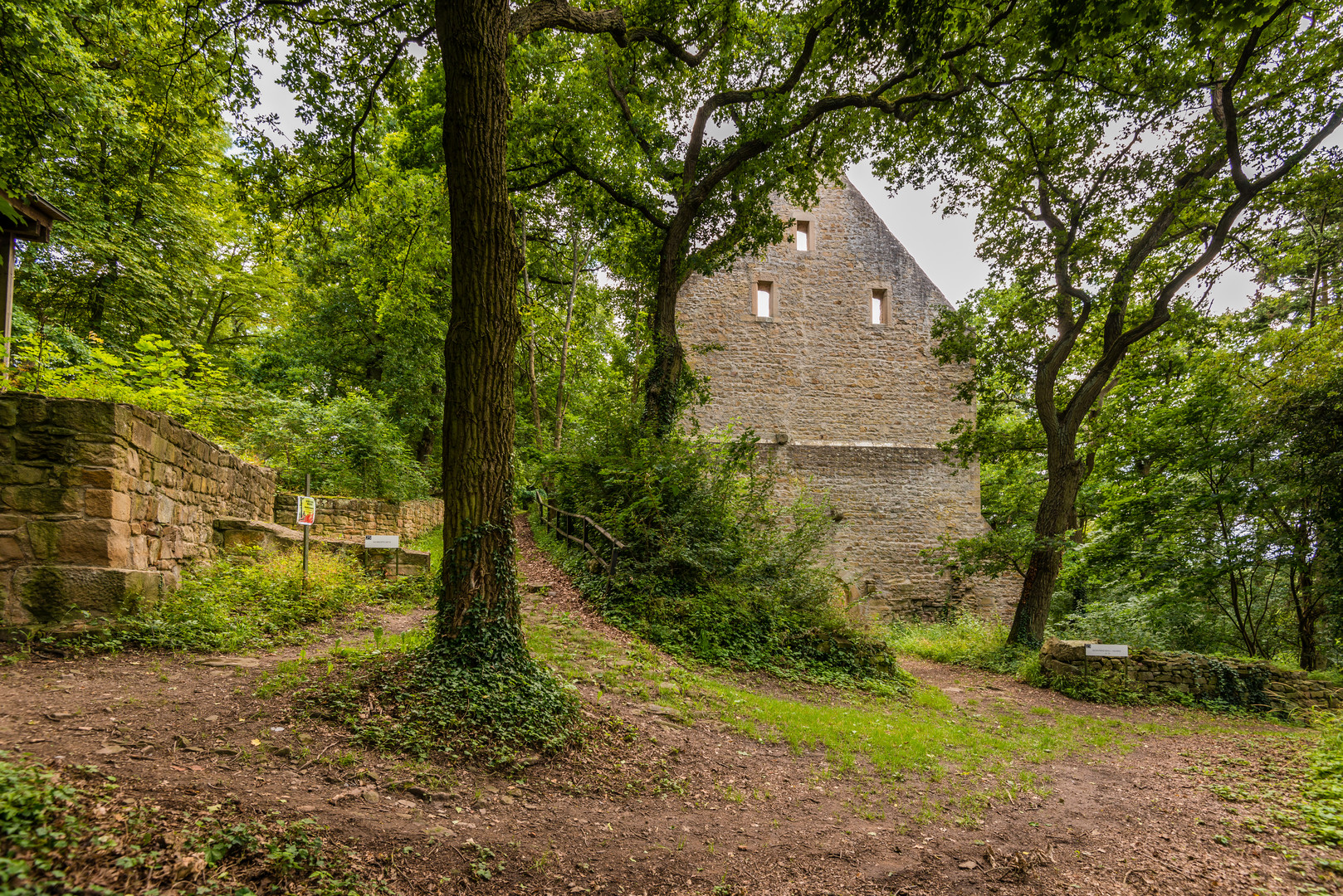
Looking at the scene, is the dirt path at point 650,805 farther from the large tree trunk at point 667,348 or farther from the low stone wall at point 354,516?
the large tree trunk at point 667,348

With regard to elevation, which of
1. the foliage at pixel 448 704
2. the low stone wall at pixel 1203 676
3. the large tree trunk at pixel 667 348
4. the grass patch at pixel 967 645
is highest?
the large tree trunk at pixel 667 348

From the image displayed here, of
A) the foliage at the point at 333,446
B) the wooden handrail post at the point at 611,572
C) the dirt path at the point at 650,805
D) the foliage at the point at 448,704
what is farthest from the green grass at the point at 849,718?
the foliage at the point at 333,446

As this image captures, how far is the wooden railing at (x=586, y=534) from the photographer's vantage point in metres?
7.95

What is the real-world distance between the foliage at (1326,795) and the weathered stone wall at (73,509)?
329 inches

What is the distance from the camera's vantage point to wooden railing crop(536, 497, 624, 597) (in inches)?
313

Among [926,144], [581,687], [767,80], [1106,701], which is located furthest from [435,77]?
[1106,701]

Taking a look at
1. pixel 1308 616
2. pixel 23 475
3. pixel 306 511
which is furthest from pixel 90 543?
pixel 1308 616

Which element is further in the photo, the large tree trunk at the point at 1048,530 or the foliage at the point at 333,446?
the foliage at the point at 333,446

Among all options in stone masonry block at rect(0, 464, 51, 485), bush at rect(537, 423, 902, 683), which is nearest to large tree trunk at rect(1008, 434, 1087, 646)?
bush at rect(537, 423, 902, 683)

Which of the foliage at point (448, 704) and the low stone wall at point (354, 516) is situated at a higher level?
the low stone wall at point (354, 516)

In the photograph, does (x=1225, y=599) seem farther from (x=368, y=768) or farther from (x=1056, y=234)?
(x=368, y=768)

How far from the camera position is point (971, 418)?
1527cm

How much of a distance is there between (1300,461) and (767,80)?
9643 millimetres

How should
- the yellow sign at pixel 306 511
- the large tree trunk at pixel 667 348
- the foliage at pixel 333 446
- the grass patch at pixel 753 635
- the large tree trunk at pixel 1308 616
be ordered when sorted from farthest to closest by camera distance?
1. the foliage at pixel 333 446
2. the large tree trunk at pixel 667 348
3. the large tree trunk at pixel 1308 616
4. the grass patch at pixel 753 635
5. the yellow sign at pixel 306 511
